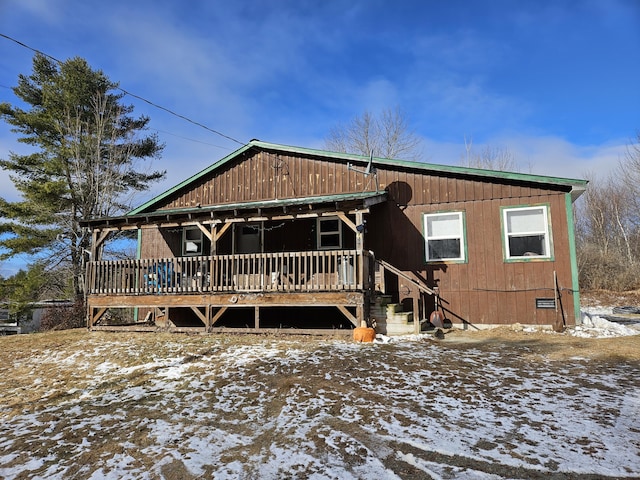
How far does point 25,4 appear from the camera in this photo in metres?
9.34

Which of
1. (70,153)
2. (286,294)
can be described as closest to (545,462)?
(286,294)

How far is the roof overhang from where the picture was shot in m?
10.3

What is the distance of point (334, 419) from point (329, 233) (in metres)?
8.55

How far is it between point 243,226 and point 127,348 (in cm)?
582

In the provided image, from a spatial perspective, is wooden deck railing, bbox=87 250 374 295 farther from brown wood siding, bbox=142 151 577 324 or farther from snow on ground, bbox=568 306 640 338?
snow on ground, bbox=568 306 640 338

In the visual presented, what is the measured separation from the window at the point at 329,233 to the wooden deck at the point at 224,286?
1330mm

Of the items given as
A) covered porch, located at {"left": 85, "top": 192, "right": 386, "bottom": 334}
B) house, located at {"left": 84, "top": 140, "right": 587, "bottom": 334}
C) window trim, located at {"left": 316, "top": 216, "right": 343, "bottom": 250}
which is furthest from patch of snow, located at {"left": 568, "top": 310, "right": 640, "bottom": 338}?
window trim, located at {"left": 316, "top": 216, "right": 343, "bottom": 250}

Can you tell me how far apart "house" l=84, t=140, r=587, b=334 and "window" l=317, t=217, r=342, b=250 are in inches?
1.3

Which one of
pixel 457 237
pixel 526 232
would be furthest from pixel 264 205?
pixel 526 232

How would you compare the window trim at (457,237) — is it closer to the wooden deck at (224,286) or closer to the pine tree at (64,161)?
the wooden deck at (224,286)

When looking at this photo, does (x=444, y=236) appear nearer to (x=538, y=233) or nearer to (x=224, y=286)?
(x=538, y=233)

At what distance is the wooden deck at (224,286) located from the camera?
386 inches

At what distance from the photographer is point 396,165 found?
11.8 m

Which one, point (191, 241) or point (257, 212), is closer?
point (257, 212)
